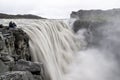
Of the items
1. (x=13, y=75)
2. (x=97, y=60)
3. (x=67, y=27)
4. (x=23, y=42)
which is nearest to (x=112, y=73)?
(x=97, y=60)

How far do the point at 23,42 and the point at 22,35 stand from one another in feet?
1.69

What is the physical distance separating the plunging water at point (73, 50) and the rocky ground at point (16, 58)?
1.23m

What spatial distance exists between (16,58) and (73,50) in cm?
1449

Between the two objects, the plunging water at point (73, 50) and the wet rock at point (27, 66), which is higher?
the plunging water at point (73, 50)

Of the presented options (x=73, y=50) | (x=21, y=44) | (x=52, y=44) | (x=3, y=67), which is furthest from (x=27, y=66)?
(x=73, y=50)

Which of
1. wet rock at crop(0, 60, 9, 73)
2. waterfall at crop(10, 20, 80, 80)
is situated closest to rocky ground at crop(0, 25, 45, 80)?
wet rock at crop(0, 60, 9, 73)

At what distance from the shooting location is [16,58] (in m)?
18.1

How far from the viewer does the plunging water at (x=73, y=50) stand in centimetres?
2282

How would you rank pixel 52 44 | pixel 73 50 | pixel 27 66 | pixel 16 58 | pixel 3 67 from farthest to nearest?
1. pixel 73 50
2. pixel 52 44
3. pixel 16 58
4. pixel 27 66
5. pixel 3 67

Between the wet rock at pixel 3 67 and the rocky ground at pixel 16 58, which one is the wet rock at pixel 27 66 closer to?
the rocky ground at pixel 16 58

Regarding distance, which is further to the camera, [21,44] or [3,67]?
[21,44]

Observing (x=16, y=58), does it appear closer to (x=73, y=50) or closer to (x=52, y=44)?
(x=52, y=44)

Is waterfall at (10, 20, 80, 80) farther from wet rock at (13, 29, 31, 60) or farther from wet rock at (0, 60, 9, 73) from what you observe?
wet rock at (0, 60, 9, 73)

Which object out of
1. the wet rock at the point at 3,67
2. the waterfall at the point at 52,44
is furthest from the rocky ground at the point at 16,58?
the waterfall at the point at 52,44
